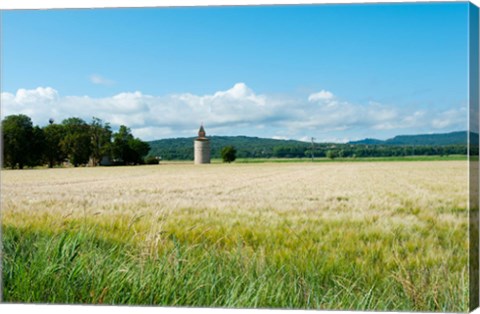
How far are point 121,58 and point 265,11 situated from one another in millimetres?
1078

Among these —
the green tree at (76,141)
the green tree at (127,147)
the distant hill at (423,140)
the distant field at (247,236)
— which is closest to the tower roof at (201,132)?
the distant field at (247,236)

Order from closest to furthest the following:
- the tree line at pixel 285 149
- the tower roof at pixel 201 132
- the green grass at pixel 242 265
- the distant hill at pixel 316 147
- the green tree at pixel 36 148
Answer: the green grass at pixel 242 265 → the distant hill at pixel 316 147 → the tree line at pixel 285 149 → the tower roof at pixel 201 132 → the green tree at pixel 36 148

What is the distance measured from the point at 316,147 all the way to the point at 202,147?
0.80m

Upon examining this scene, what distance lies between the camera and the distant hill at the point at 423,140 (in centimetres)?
385

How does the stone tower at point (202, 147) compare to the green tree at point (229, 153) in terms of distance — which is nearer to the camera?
the stone tower at point (202, 147)

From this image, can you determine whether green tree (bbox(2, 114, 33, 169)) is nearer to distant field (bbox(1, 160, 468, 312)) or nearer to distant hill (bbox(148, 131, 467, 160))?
distant field (bbox(1, 160, 468, 312))

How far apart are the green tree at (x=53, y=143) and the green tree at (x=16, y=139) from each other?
0.44 ft

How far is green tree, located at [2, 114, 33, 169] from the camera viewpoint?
4.45 meters

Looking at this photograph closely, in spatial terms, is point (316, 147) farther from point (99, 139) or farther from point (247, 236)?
point (99, 139)

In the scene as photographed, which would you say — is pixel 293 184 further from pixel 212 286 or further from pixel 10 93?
pixel 10 93

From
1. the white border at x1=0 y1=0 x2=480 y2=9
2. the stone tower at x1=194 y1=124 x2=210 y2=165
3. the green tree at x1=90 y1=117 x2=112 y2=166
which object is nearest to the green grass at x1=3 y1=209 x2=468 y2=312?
the stone tower at x1=194 y1=124 x2=210 y2=165

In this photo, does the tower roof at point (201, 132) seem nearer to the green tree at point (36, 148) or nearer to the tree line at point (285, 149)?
the tree line at point (285, 149)

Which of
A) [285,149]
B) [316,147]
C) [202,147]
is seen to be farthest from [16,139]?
[316,147]

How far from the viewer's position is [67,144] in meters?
4.81
